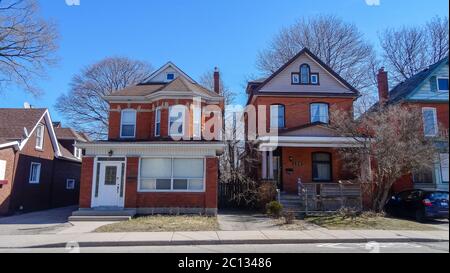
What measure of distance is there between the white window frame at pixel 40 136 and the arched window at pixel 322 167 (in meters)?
17.8

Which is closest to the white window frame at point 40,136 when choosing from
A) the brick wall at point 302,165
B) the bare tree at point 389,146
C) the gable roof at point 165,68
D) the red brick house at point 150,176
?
the red brick house at point 150,176

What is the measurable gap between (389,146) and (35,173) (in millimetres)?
20601

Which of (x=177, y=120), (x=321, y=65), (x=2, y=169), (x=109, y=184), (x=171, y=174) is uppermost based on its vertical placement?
(x=321, y=65)

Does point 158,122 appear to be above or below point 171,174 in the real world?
above

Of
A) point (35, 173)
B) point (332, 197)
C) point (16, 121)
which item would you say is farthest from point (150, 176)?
point (16, 121)

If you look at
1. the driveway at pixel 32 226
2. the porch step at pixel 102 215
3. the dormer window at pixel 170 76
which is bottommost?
the driveway at pixel 32 226

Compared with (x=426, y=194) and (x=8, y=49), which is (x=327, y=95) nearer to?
(x=426, y=194)

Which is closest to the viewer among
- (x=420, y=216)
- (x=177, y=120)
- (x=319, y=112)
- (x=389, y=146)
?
(x=389, y=146)

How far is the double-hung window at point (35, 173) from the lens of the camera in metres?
20.7

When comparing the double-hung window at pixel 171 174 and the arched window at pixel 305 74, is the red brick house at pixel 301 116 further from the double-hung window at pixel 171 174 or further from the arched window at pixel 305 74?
the double-hung window at pixel 171 174

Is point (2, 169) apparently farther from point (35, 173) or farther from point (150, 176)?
point (150, 176)

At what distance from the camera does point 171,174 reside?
16.8m

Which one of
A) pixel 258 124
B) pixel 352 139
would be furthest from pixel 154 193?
pixel 352 139

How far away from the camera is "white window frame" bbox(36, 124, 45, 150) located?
2142cm
